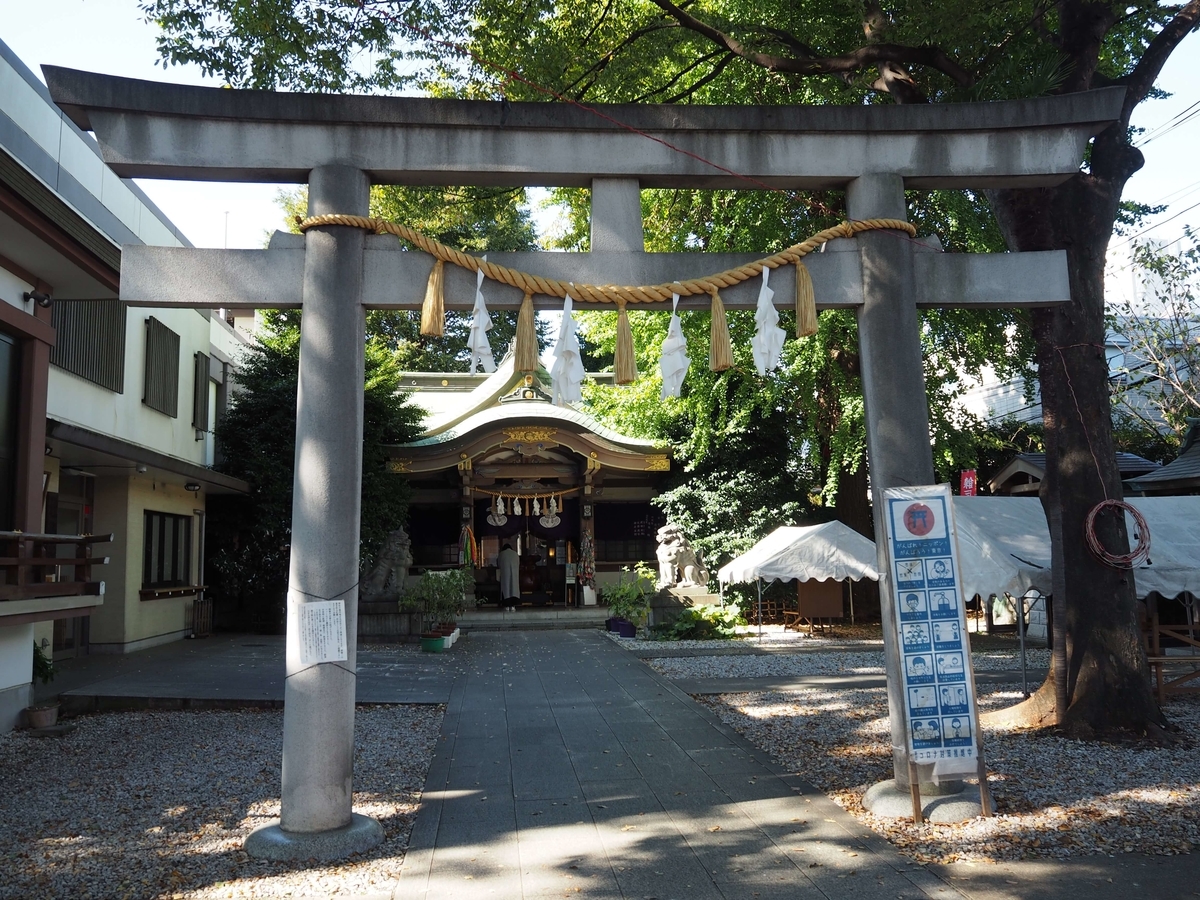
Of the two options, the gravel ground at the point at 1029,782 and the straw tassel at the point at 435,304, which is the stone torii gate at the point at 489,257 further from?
the gravel ground at the point at 1029,782

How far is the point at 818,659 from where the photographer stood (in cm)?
1355

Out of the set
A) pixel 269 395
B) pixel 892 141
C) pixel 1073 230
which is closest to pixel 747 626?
pixel 269 395

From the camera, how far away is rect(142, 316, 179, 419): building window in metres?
14.3

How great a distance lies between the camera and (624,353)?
5.80 m

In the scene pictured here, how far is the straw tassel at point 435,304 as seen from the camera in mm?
5406

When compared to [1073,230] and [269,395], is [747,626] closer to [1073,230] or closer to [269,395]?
[269,395]

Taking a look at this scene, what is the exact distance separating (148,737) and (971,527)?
8.40 meters

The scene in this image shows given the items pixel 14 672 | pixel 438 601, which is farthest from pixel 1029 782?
pixel 438 601

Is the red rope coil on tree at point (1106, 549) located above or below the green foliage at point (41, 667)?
above

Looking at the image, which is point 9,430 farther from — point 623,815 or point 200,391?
point 200,391

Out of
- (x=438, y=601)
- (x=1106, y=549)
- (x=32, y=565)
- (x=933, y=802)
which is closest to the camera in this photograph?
(x=933, y=802)

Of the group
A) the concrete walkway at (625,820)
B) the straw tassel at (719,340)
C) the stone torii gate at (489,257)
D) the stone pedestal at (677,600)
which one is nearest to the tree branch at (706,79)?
the stone torii gate at (489,257)

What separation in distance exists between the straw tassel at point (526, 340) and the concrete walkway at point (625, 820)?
283 cm

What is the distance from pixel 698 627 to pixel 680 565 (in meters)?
2.38
